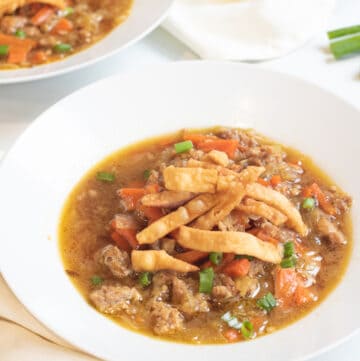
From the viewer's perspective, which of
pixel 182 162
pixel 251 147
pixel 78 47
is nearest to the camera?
pixel 182 162

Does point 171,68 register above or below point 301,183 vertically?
above

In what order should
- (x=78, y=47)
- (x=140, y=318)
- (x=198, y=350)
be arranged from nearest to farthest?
(x=198, y=350) → (x=140, y=318) → (x=78, y=47)

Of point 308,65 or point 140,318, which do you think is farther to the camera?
point 308,65

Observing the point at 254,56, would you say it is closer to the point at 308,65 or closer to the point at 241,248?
the point at 308,65

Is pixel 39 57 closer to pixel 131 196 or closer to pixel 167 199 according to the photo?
pixel 131 196

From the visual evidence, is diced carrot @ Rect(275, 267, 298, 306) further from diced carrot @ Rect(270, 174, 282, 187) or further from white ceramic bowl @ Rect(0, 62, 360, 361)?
diced carrot @ Rect(270, 174, 282, 187)

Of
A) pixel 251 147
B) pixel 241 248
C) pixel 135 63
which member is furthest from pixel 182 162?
pixel 135 63

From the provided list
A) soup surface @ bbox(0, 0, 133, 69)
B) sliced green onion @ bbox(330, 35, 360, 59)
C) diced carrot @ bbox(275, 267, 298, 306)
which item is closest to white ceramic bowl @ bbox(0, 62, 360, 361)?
diced carrot @ bbox(275, 267, 298, 306)
